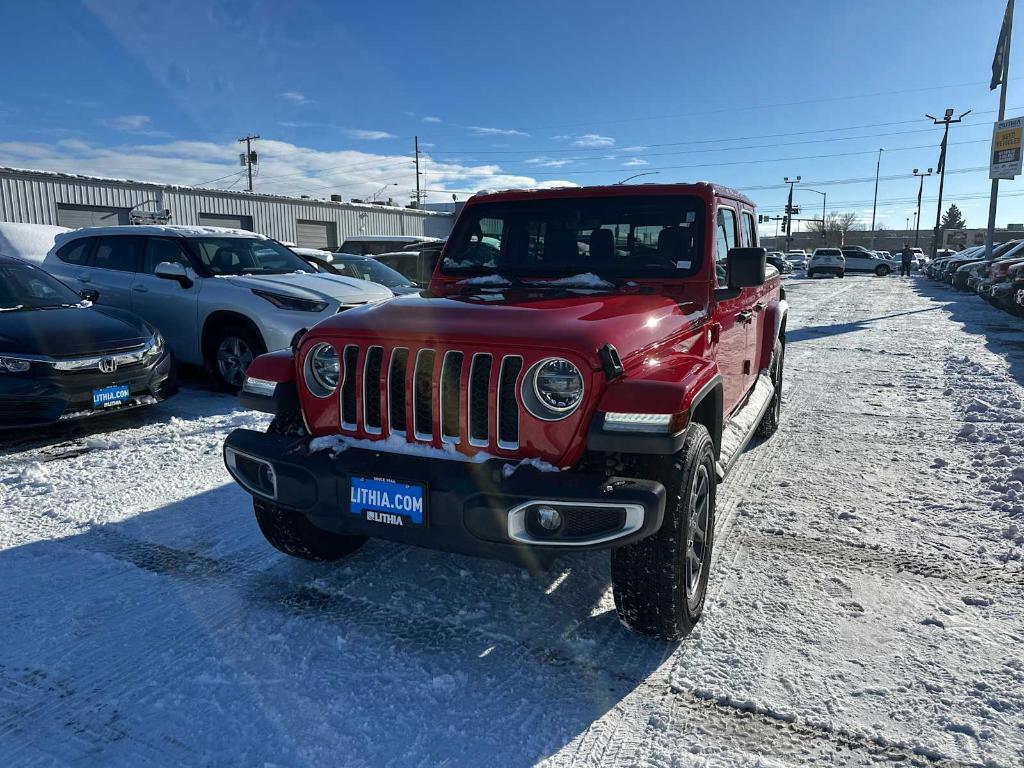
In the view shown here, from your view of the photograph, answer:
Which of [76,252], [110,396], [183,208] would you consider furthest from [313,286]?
[183,208]

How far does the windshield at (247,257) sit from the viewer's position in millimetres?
7660

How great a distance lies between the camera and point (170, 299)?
24.5 feet

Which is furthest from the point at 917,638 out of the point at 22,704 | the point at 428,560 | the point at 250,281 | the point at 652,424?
the point at 250,281

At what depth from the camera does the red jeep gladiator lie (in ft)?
8.20

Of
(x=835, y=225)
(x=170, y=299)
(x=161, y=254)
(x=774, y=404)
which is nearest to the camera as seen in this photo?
(x=774, y=404)

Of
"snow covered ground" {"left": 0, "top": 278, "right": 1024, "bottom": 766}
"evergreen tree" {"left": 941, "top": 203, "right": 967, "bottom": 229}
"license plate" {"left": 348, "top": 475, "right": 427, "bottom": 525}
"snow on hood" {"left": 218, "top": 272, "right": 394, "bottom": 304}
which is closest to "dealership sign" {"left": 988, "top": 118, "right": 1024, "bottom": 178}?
"snow covered ground" {"left": 0, "top": 278, "right": 1024, "bottom": 766}

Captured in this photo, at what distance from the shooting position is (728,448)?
3797mm

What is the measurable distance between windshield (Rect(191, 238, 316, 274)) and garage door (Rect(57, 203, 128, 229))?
20877mm

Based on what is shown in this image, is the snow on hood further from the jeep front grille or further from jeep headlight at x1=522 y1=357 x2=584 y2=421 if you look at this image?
jeep headlight at x1=522 y1=357 x2=584 y2=421

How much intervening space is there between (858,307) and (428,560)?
1819 centimetres

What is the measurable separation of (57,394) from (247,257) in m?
3.12

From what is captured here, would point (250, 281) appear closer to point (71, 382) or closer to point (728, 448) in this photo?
point (71, 382)

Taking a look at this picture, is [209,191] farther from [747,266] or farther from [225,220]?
[747,266]

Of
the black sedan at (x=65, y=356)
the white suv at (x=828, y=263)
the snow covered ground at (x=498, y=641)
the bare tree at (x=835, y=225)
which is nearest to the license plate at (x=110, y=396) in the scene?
the black sedan at (x=65, y=356)
